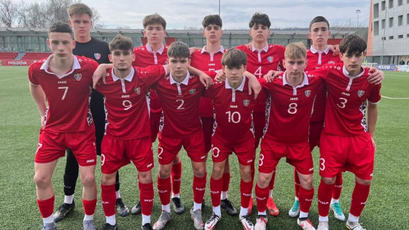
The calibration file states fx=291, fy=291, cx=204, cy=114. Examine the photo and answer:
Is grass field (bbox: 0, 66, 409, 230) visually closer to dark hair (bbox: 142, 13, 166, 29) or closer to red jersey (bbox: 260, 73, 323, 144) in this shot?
red jersey (bbox: 260, 73, 323, 144)

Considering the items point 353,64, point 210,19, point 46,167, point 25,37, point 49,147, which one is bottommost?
point 46,167

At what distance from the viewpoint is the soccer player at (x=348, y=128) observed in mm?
2869

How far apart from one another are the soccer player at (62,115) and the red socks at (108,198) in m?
0.12


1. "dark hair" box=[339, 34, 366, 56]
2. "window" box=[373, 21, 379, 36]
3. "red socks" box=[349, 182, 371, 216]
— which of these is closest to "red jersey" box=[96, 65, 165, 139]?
"dark hair" box=[339, 34, 366, 56]

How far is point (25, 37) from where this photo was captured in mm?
48281

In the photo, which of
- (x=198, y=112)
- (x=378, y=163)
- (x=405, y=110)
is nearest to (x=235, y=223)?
(x=198, y=112)

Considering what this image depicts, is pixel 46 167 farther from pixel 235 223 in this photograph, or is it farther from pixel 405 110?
pixel 405 110

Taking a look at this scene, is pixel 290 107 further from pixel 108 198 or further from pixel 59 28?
pixel 59 28

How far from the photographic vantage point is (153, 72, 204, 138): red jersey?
306 centimetres

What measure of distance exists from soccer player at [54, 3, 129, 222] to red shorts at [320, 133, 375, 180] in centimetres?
232

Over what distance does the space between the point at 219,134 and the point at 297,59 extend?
44.3 inches

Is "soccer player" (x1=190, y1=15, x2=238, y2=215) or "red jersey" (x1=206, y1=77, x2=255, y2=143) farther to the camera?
"soccer player" (x1=190, y1=15, x2=238, y2=215)

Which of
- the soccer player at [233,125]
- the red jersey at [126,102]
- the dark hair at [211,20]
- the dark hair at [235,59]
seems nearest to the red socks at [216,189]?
the soccer player at [233,125]

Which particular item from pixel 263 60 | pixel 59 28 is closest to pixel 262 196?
pixel 263 60
